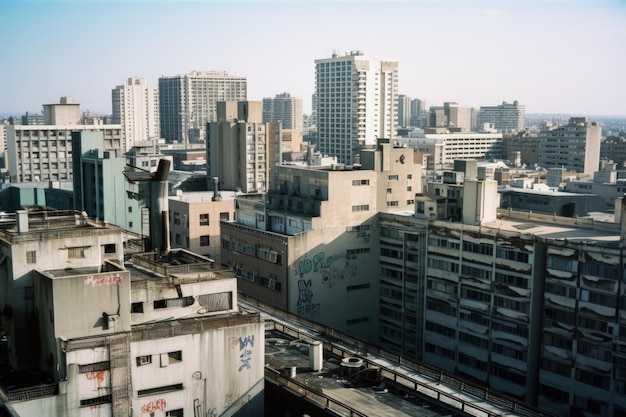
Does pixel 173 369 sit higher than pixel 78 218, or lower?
lower

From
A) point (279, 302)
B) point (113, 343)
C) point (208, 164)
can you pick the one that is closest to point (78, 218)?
point (113, 343)

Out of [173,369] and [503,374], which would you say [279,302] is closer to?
[503,374]

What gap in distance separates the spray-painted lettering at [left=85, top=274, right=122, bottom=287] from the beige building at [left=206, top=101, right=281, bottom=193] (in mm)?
74799

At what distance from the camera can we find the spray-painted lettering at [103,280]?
103 ft

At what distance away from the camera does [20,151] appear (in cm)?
10894

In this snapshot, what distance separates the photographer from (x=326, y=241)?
61688 mm

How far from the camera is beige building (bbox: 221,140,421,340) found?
6094 cm

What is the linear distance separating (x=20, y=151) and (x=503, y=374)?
A: 80288mm

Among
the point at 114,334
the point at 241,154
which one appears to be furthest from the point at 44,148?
the point at 114,334

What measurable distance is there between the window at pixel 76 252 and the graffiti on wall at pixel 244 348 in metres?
8.03

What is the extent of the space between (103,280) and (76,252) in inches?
169

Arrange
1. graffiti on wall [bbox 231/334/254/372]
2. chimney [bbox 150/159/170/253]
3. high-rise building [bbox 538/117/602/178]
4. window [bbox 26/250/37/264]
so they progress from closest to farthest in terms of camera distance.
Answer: window [bbox 26/250/37/264]
graffiti on wall [bbox 231/334/254/372]
chimney [bbox 150/159/170/253]
high-rise building [bbox 538/117/602/178]

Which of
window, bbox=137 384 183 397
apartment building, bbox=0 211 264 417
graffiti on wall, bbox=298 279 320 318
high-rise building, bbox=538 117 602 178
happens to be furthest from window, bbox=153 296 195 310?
high-rise building, bbox=538 117 602 178

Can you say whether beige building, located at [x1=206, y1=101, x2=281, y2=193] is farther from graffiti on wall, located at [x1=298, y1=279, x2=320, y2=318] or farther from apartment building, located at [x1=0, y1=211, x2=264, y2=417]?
apartment building, located at [x1=0, y1=211, x2=264, y2=417]
